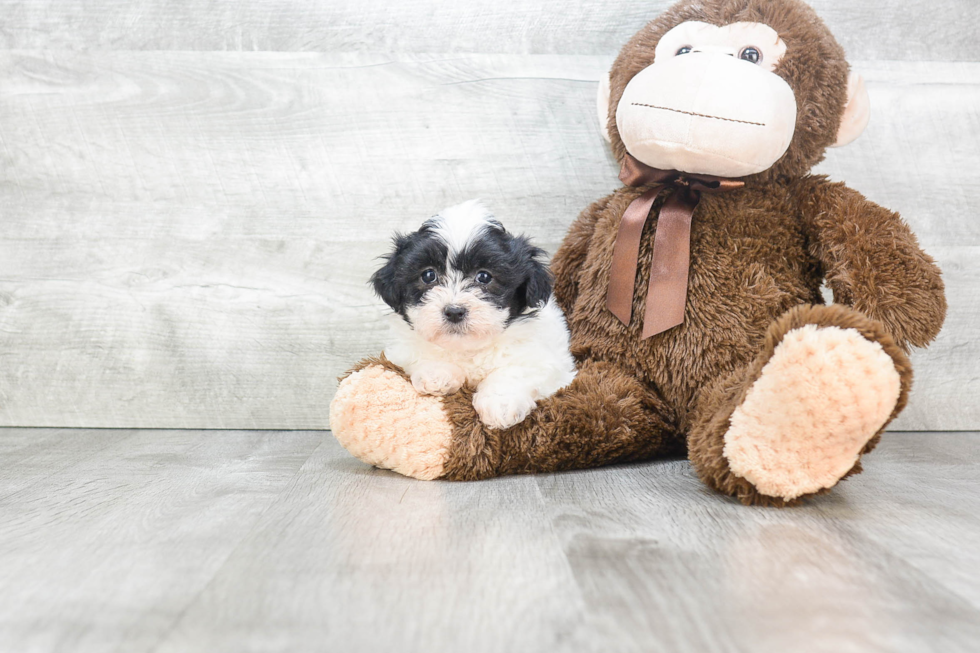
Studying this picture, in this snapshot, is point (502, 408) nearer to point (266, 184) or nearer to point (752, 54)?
point (752, 54)

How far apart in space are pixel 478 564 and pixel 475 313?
21.0 inches

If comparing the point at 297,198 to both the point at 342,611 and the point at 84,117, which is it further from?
the point at 342,611

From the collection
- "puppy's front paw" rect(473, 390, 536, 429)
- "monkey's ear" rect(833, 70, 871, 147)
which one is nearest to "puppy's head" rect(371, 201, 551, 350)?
"puppy's front paw" rect(473, 390, 536, 429)

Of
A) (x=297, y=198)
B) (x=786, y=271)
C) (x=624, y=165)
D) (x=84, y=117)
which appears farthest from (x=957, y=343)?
(x=84, y=117)

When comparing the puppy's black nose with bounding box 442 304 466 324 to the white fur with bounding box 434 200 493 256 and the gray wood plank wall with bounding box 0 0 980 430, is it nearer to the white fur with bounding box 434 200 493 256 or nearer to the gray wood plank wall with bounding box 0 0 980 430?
the white fur with bounding box 434 200 493 256

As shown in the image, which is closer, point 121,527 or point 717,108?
point 121,527

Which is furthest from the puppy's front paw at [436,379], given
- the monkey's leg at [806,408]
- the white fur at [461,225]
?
the monkey's leg at [806,408]

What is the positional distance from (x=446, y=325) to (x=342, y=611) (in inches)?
25.1

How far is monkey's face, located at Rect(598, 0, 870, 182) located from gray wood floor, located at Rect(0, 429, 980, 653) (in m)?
0.60

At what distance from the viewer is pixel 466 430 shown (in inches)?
52.7

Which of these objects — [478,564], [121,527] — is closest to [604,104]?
[478,564]

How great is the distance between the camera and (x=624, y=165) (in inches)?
61.2

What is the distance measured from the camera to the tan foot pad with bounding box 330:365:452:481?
52.4 inches

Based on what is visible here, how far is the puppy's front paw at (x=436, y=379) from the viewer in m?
1.38
